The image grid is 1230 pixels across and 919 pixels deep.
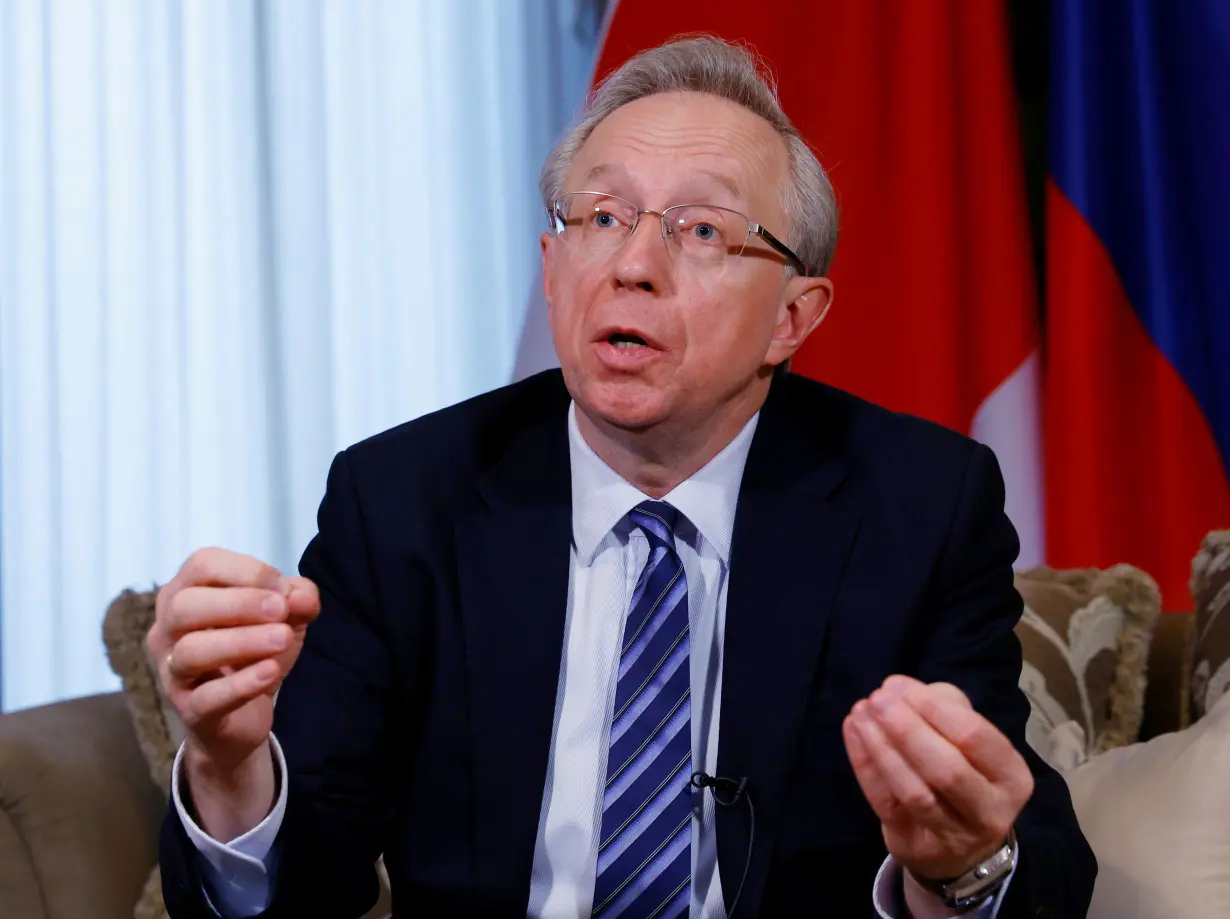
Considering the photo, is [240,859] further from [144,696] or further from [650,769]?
[144,696]

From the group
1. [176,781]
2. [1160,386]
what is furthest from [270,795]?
[1160,386]

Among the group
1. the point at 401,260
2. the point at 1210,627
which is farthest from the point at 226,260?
the point at 1210,627

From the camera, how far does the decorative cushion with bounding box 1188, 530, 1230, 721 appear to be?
1.69 m

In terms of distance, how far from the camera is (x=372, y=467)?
145 cm

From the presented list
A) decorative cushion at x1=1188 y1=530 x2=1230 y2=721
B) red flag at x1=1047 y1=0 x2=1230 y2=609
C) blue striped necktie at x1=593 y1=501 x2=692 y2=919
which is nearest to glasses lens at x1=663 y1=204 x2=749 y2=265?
blue striped necktie at x1=593 y1=501 x2=692 y2=919

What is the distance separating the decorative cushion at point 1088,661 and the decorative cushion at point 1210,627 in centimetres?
11

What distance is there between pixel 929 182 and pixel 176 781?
6.60ft

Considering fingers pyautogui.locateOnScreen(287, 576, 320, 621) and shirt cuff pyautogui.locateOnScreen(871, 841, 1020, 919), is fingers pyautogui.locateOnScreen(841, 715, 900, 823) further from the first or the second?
fingers pyautogui.locateOnScreen(287, 576, 320, 621)

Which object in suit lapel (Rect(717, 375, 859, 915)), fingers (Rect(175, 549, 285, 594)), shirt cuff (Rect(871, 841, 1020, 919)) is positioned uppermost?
fingers (Rect(175, 549, 285, 594))

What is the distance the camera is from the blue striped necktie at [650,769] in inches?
51.6

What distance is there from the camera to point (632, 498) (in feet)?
4.79

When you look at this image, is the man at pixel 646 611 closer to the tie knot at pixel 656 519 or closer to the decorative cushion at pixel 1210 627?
the tie knot at pixel 656 519

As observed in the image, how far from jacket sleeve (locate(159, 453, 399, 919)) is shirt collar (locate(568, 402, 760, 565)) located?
25 centimetres

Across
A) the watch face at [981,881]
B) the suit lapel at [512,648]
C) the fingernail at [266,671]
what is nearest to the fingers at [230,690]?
the fingernail at [266,671]
